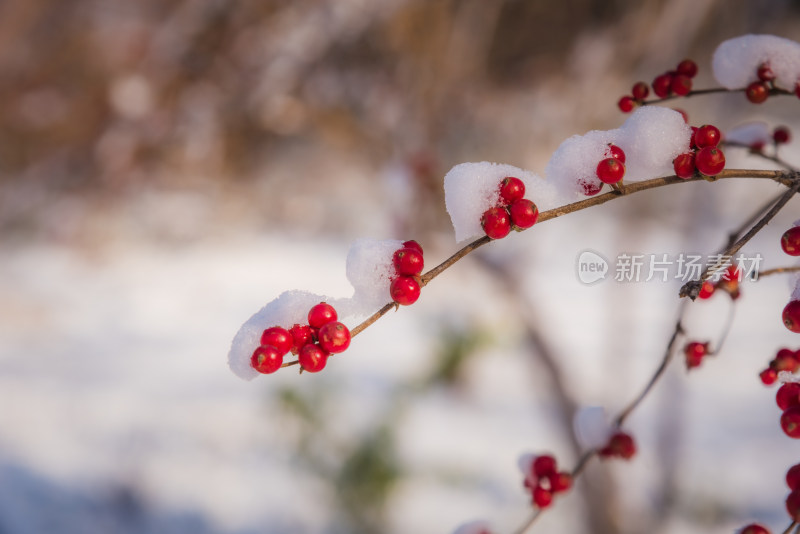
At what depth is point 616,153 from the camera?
0.34 meters

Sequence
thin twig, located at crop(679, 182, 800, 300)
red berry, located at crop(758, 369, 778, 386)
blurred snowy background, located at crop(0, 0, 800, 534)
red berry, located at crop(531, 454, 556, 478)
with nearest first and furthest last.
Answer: thin twig, located at crop(679, 182, 800, 300), red berry, located at crop(758, 369, 778, 386), red berry, located at crop(531, 454, 556, 478), blurred snowy background, located at crop(0, 0, 800, 534)

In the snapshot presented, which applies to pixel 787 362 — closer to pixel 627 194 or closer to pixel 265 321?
pixel 627 194

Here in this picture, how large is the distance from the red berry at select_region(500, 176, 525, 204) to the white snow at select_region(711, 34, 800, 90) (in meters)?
0.23

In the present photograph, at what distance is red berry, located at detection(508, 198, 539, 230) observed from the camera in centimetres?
30

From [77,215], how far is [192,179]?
0.49 meters

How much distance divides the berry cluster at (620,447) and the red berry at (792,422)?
0.52 feet

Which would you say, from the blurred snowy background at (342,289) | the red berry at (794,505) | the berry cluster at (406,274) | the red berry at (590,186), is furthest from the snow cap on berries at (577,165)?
the blurred snowy background at (342,289)

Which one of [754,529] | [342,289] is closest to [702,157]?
[754,529]

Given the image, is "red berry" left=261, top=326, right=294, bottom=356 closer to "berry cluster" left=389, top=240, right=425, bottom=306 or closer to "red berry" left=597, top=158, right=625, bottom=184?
"berry cluster" left=389, top=240, right=425, bottom=306

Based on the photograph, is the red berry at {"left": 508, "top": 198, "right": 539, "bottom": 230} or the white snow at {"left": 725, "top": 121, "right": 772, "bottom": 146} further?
the white snow at {"left": 725, "top": 121, "right": 772, "bottom": 146}

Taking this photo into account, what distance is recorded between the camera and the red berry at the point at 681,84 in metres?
0.43

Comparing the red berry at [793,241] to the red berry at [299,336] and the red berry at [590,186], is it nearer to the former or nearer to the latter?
the red berry at [590,186]

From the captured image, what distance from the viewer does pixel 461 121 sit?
6.70ft

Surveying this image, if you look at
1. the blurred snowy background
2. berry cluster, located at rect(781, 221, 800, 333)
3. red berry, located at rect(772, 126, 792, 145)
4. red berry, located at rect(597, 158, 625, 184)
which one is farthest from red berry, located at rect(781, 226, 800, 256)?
the blurred snowy background
